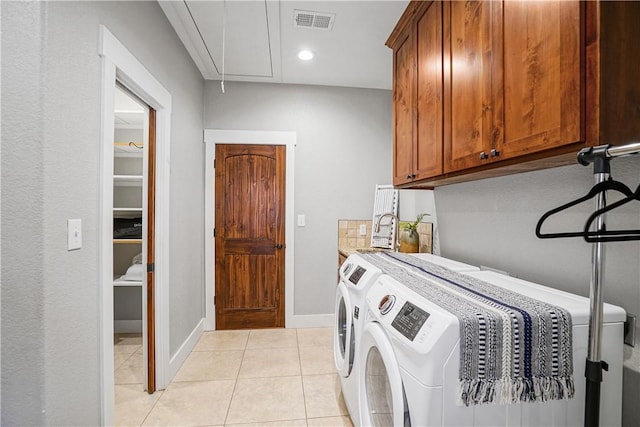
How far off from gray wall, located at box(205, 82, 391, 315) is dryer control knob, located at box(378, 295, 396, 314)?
7.10ft

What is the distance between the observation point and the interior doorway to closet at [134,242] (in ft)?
7.00

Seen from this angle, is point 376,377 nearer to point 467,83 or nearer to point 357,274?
point 357,274

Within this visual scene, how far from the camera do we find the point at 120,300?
10.1ft

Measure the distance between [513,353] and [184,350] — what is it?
2.55 metres

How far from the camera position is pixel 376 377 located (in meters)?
1.27

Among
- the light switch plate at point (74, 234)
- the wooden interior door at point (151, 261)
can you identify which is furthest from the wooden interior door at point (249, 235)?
the light switch plate at point (74, 234)

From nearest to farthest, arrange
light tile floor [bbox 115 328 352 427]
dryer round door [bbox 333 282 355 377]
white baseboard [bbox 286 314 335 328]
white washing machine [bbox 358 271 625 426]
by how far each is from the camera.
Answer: white washing machine [bbox 358 271 625 426] < dryer round door [bbox 333 282 355 377] < light tile floor [bbox 115 328 352 427] < white baseboard [bbox 286 314 335 328]

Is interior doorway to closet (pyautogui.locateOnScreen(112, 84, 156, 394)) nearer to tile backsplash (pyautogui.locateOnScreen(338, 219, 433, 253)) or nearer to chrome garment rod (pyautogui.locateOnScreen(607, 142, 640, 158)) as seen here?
tile backsplash (pyautogui.locateOnScreen(338, 219, 433, 253))

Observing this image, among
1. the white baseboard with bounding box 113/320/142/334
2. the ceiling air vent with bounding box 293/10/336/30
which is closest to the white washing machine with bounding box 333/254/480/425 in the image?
the ceiling air vent with bounding box 293/10/336/30

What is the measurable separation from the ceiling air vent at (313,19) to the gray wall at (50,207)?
1158 millimetres

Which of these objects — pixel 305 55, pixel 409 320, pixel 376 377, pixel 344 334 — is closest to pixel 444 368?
pixel 409 320

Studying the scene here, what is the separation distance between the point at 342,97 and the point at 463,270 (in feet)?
8.00

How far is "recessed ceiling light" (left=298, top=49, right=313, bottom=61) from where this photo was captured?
2651mm

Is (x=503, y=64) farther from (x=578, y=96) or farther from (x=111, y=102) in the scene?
(x=111, y=102)
